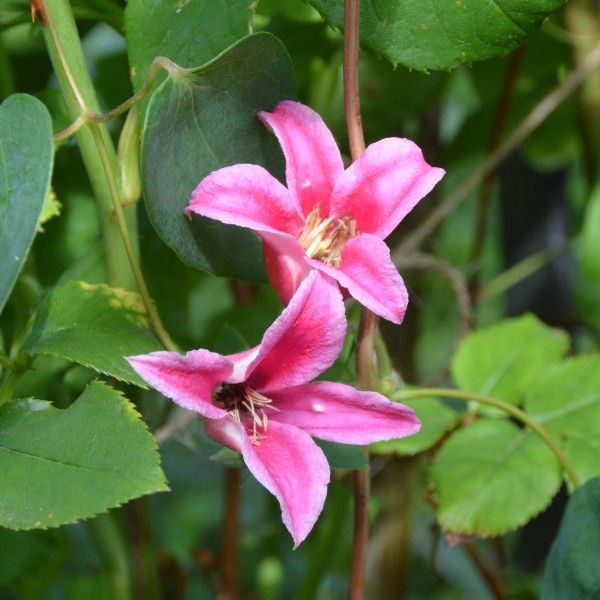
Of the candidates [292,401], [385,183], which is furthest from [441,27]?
[292,401]

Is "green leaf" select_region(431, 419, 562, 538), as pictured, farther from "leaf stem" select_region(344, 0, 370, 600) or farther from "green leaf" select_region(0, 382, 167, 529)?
"green leaf" select_region(0, 382, 167, 529)

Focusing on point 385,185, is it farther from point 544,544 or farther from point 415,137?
point 544,544

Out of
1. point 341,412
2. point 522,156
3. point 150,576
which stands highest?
point 341,412

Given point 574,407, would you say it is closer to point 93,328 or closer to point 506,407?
point 506,407

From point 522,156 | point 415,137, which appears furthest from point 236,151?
point 522,156

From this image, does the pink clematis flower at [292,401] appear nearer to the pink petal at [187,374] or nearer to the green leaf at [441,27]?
the pink petal at [187,374]

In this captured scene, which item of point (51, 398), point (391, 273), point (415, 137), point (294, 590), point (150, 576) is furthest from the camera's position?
point (294, 590)
